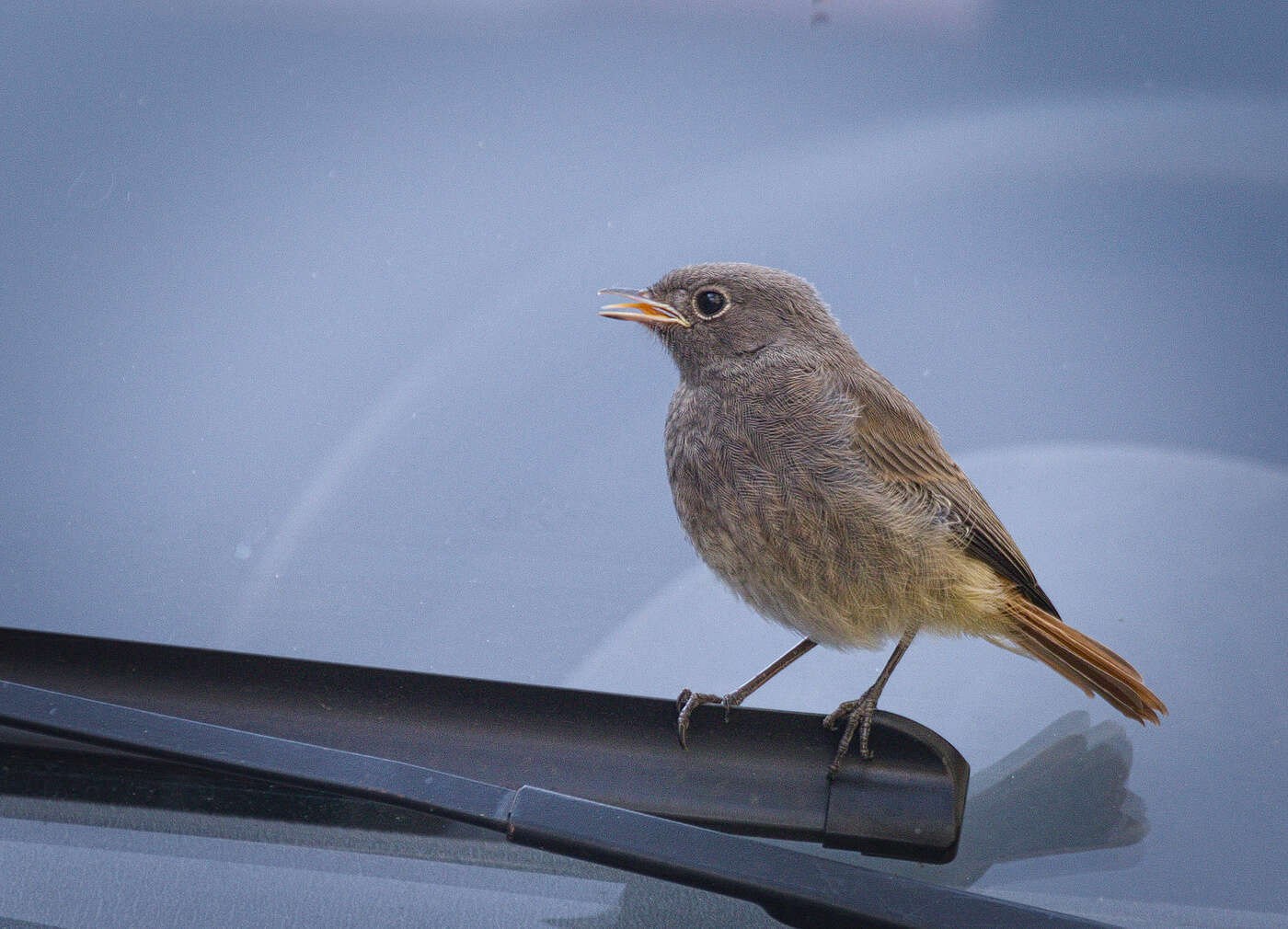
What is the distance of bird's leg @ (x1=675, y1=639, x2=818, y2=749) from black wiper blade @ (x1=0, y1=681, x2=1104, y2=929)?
46 centimetres

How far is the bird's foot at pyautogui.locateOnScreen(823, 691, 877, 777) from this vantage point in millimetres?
1888

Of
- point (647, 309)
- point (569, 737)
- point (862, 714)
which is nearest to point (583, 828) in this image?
point (569, 737)

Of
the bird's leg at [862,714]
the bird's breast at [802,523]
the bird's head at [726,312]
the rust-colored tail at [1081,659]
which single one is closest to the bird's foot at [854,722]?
the bird's leg at [862,714]

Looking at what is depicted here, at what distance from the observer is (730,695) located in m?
2.26

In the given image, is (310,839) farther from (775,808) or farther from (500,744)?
(775,808)

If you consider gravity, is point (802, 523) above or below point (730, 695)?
above

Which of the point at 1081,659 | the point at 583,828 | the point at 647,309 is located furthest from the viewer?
the point at 647,309

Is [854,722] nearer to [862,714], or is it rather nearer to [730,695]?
[862,714]

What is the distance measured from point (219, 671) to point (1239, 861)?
73.4 inches

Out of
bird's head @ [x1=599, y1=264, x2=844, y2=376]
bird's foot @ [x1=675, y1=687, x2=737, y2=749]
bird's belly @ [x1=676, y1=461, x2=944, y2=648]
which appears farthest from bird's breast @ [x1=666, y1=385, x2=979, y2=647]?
bird's foot @ [x1=675, y1=687, x2=737, y2=749]

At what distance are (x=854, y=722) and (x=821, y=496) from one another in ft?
1.62

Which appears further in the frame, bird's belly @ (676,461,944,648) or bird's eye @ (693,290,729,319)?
bird's eye @ (693,290,729,319)

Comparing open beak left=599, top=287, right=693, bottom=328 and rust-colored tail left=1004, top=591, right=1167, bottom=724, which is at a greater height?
open beak left=599, top=287, right=693, bottom=328

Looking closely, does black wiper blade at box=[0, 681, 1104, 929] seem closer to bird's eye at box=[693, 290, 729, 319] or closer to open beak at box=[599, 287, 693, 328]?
open beak at box=[599, 287, 693, 328]
